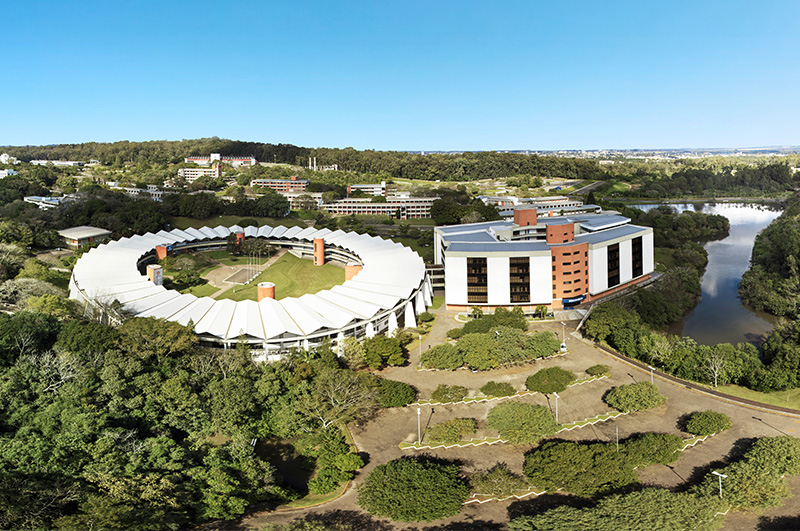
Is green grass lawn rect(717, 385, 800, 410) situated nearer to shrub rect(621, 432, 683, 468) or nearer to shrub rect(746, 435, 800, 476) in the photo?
shrub rect(746, 435, 800, 476)

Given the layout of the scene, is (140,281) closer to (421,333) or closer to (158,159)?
(421,333)

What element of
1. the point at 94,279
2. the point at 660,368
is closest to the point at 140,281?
the point at 94,279

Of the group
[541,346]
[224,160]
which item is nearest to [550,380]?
[541,346]

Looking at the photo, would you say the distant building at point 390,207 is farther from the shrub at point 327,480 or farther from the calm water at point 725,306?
the shrub at point 327,480

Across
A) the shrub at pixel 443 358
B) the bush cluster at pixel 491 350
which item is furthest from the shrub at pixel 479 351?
the shrub at pixel 443 358

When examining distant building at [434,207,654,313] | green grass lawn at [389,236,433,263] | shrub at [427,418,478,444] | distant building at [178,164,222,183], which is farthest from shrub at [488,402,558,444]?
distant building at [178,164,222,183]
